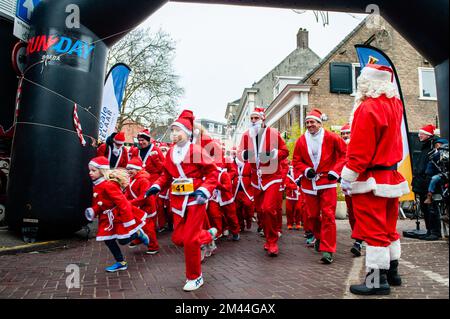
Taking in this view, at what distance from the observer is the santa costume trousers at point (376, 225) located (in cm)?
308

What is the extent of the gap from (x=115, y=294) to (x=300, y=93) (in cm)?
1892

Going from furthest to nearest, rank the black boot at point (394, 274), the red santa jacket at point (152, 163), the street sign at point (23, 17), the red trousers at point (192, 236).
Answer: the red santa jacket at point (152, 163) → the street sign at point (23, 17) → the red trousers at point (192, 236) → the black boot at point (394, 274)

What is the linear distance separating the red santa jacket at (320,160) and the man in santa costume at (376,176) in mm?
1588

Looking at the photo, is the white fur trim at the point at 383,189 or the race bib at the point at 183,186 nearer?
the white fur trim at the point at 383,189

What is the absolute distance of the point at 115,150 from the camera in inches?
286

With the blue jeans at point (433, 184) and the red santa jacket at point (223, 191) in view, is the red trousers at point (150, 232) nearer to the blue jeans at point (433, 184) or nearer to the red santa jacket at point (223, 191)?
the red santa jacket at point (223, 191)

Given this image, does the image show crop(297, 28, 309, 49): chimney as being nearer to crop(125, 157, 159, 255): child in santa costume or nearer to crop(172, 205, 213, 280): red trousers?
crop(125, 157, 159, 255): child in santa costume

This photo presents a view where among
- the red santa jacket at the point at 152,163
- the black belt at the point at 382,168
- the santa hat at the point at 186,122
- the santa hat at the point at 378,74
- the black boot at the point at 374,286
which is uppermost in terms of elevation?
the santa hat at the point at 378,74

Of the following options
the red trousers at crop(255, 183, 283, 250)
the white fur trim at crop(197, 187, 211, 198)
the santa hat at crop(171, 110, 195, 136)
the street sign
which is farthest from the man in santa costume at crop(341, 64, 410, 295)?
the street sign

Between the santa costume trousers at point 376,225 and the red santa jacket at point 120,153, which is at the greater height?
the red santa jacket at point 120,153

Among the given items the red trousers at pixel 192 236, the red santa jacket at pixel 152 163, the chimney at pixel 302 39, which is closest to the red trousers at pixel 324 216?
the red trousers at pixel 192 236

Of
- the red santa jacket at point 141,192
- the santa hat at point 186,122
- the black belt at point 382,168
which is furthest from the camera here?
the red santa jacket at point 141,192

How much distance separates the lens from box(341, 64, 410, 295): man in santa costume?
309 centimetres
